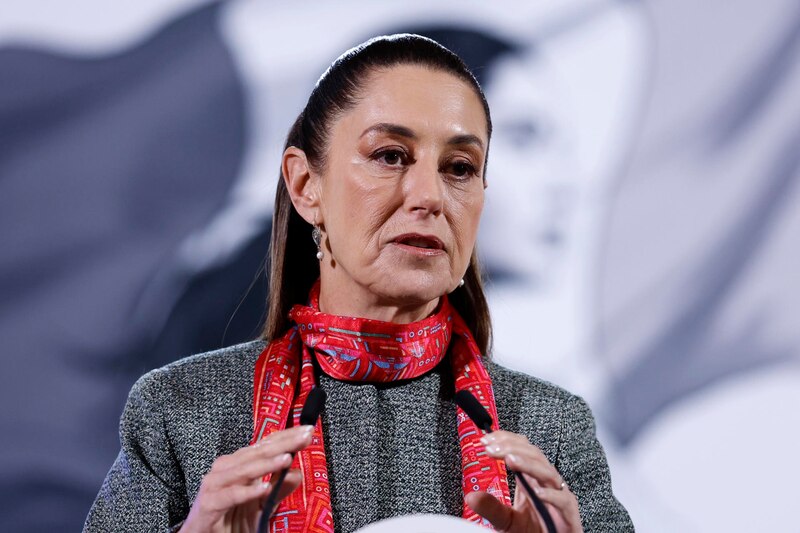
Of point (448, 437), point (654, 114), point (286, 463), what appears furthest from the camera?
point (654, 114)

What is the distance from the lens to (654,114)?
79.7 inches

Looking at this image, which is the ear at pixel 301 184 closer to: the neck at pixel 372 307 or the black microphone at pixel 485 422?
the neck at pixel 372 307

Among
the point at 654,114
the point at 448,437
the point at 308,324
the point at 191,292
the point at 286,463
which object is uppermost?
the point at 654,114

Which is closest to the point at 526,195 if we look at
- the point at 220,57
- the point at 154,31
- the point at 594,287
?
the point at 594,287

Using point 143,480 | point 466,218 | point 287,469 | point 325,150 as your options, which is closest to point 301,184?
point 325,150

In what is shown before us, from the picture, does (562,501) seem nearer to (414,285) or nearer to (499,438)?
(499,438)

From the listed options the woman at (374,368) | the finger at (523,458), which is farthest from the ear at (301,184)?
the finger at (523,458)

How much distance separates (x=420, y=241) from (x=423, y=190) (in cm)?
8

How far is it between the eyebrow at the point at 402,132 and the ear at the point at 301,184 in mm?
169

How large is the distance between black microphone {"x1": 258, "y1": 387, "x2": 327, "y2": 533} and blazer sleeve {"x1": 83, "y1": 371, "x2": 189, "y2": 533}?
1.32ft

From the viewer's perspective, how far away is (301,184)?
163cm

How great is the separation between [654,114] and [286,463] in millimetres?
1288

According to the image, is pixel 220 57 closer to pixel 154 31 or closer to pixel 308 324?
pixel 154 31

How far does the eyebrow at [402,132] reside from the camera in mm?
1466
